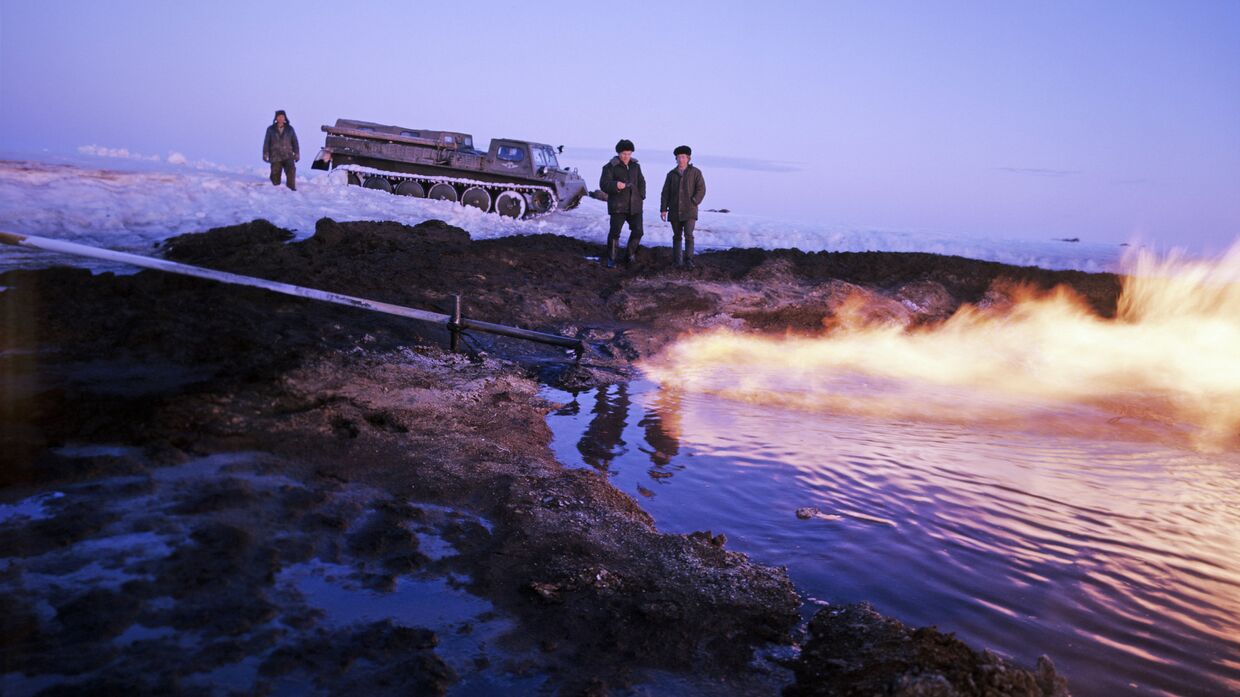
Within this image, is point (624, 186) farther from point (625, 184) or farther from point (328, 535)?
point (328, 535)

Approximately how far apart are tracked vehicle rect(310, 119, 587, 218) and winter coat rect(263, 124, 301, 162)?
10.4 feet

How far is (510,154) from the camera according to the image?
24062 mm

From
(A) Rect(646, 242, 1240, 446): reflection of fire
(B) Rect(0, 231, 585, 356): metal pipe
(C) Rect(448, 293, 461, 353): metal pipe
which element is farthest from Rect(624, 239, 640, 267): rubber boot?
(C) Rect(448, 293, 461, 353): metal pipe

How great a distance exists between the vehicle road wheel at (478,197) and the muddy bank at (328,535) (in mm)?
16414

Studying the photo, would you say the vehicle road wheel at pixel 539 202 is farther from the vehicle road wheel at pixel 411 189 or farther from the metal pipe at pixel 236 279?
the metal pipe at pixel 236 279

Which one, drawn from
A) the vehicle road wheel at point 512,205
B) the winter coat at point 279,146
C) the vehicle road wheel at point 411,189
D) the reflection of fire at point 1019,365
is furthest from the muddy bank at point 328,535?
the vehicle road wheel at point 411,189

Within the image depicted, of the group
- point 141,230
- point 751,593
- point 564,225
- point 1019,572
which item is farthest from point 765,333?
point 564,225

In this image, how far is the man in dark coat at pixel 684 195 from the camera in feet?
45.8

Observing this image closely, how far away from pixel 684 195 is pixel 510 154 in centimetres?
1117

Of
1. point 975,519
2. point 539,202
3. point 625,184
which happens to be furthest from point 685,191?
point 539,202

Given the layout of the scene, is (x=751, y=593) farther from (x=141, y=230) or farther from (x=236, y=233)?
(x=141, y=230)

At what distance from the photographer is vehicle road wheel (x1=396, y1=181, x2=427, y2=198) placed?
942 inches

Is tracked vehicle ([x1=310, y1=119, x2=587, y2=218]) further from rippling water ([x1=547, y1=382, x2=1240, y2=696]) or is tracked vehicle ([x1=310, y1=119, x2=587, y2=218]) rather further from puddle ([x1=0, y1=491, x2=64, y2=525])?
puddle ([x1=0, y1=491, x2=64, y2=525])

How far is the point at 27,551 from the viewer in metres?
3.21
